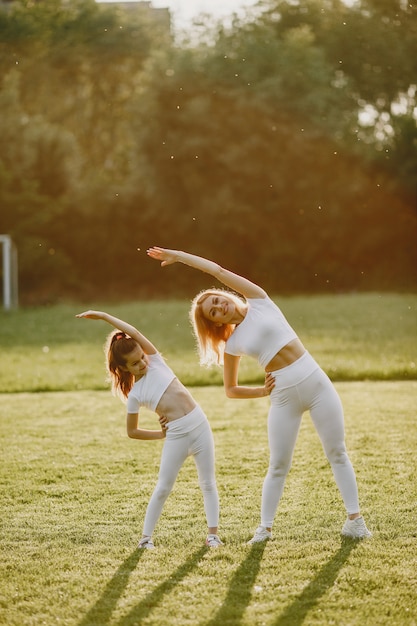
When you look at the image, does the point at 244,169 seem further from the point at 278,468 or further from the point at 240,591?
the point at 240,591

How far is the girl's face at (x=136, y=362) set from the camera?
4.75 meters

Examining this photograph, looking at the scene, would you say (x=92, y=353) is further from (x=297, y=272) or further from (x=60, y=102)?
(x=60, y=102)

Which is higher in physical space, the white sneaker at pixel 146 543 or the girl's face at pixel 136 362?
the girl's face at pixel 136 362

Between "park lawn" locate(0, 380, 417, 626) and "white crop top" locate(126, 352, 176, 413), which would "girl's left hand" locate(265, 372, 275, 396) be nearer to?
"white crop top" locate(126, 352, 176, 413)

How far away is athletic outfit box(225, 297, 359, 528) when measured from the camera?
4770mm

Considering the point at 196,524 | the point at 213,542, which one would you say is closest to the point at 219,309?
the point at 213,542

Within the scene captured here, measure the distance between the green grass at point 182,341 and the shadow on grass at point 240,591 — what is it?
690 centimetres

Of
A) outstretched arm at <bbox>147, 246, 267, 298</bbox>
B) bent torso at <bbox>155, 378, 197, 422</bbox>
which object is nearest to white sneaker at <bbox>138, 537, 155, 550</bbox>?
bent torso at <bbox>155, 378, 197, 422</bbox>

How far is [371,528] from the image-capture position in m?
5.12

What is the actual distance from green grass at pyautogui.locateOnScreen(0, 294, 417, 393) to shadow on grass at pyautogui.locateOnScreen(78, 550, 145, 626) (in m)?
6.80

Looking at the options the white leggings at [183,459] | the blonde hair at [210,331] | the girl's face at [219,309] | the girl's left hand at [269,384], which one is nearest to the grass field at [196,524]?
the white leggings at [183,459]

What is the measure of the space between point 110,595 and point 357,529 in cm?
157

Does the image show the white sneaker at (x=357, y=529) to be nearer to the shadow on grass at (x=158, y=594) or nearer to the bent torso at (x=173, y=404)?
the shadow on grass at (x=158, y=594)

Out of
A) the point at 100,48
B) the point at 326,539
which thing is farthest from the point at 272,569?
the point at 100,48
